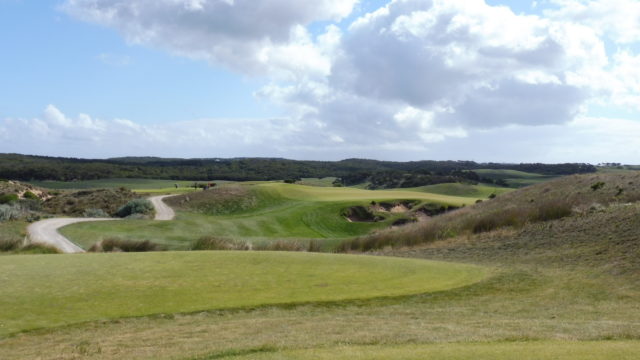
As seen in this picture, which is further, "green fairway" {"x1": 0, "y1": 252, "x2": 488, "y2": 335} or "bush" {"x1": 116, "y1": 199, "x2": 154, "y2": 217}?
"bush" {"x1": 116, "y1": 199, "x2": 154, "y2": 217}

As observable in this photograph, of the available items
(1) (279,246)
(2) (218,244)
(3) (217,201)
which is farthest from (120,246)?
(3) (217,201)

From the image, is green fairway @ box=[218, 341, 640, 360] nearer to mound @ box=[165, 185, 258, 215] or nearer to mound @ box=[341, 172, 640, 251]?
mound @ box=[341, 172, 640, 251]

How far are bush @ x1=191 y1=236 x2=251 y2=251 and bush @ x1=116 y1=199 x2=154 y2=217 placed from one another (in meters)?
25.4

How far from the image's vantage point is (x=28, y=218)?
4278cm

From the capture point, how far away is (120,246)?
28.8 metres

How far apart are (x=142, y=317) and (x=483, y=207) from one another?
118 feet

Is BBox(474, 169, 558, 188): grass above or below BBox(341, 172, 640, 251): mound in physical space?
above

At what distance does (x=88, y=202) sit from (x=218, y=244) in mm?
38892

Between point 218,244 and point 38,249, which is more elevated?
point 218,244

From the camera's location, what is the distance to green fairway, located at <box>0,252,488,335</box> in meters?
14.2

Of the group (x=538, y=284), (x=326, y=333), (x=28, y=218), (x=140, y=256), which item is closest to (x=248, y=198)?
(x=28, y=218)

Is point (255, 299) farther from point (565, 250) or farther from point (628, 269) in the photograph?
point (565, 250)

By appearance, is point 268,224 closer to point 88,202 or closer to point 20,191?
point 88,202

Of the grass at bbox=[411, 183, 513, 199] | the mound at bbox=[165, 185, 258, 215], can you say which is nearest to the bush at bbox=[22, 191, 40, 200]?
the mound at bbox=[165, 185, 258, 215]
